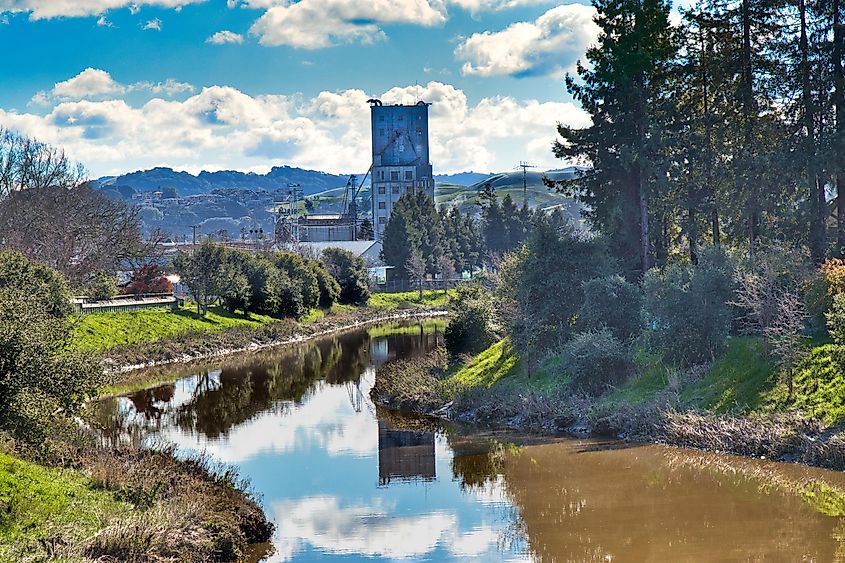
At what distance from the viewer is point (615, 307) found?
114ft

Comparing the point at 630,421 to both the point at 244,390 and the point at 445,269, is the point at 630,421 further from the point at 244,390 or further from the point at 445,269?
the point at 445,269

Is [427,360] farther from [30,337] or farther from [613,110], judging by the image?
[30,337]

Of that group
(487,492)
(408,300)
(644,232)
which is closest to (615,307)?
(644,232)

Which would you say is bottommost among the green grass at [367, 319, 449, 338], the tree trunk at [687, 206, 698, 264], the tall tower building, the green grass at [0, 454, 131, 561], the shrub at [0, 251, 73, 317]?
the green grass at [367, 319, 449, 338]

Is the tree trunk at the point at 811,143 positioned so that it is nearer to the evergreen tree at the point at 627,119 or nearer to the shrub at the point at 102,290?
the evergreen tree at the point at 627,119

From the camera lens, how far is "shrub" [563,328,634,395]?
3206 centimetres

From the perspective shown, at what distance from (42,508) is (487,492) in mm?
10599

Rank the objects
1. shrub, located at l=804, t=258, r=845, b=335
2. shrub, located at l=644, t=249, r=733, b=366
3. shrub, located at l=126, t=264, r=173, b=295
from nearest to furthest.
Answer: shrub, located at l=804, t=258, r=845, b=335, shrub, located at l=644, t=249, r=733, b=366, shrub, located at l=126, t=264, r=173, b=295

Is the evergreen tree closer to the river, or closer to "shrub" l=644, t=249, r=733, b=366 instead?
"shrub" l=644, t=249, r=733, b=366

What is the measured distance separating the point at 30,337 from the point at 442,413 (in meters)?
16.7

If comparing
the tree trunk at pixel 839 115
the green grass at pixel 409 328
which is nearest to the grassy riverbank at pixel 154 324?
the green grass at pixel 409 328

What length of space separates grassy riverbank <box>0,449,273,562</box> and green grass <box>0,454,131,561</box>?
14 millimetres

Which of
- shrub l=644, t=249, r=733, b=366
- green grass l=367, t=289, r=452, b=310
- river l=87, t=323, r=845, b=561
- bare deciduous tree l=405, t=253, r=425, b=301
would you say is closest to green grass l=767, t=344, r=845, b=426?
river l=87, t=323, r=845, b=561

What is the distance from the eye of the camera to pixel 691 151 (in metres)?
40.0
